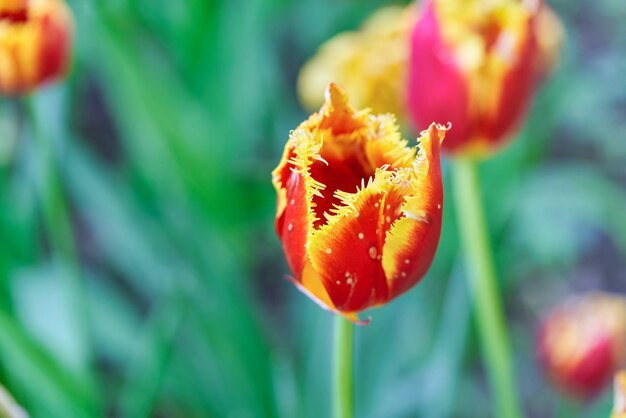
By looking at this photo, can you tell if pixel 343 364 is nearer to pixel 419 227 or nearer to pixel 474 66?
pixel 419 227

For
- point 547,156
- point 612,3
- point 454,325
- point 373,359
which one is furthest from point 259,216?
point 612,3

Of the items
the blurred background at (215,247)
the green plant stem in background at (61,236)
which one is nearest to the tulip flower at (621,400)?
the blurred background at (215,247)

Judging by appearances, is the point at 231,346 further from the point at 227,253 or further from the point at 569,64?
the point at 569,64

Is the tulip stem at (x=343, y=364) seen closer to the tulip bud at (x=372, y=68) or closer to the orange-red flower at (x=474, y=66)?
the orange-red flower at (x=474, y=66)

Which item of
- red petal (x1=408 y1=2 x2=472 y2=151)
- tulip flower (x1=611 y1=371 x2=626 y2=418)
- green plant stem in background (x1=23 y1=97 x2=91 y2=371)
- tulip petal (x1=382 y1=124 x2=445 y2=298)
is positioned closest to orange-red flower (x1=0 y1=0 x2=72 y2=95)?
green plant stem in background (x1=23 y1=97 x2=91 y2=371)

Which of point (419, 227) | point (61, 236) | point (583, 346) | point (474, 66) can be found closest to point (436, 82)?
point (474, 66)
